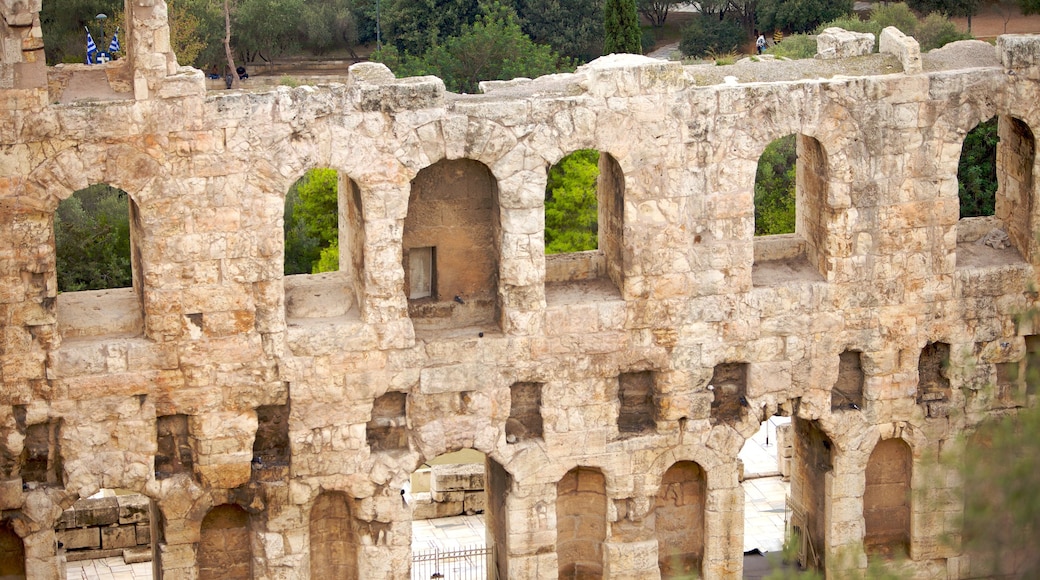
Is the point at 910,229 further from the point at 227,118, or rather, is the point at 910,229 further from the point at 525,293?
the point at 227,118

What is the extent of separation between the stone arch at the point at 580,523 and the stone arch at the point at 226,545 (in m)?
4.13

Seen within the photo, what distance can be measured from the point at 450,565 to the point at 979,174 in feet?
57.3

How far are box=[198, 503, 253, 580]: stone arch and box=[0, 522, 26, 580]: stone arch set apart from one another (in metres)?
2.19

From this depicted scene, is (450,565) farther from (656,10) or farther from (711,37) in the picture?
(656,10)

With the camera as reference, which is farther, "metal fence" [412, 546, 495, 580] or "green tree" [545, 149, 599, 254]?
"green tree" [545, 149, 599, 254]

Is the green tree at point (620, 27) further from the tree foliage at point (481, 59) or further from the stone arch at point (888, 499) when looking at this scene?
the stone arch at point (888, 499)

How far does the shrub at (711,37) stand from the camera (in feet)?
187

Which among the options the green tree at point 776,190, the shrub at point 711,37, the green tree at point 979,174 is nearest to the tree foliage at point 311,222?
the green tree at point 776,190

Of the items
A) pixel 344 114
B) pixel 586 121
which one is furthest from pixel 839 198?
pixel 344 114

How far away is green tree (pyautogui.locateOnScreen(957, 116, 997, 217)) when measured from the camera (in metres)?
39.8

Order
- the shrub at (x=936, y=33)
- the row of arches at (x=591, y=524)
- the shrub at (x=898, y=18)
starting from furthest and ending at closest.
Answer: the shrub at (x=898, y=18) → the shrub at (x=936, y=33) → the row of arches at (x=591, y=524)

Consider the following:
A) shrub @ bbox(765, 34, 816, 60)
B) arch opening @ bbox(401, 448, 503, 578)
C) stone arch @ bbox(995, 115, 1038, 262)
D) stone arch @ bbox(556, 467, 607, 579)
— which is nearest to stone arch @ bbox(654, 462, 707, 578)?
stone arch @ bbox(556, 467, 607, 579)

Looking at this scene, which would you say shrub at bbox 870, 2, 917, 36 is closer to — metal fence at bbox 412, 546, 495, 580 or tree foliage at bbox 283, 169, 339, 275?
tree foliage at bbox 283, 169, 339, 275

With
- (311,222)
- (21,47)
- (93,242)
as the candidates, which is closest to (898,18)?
(311,222)
